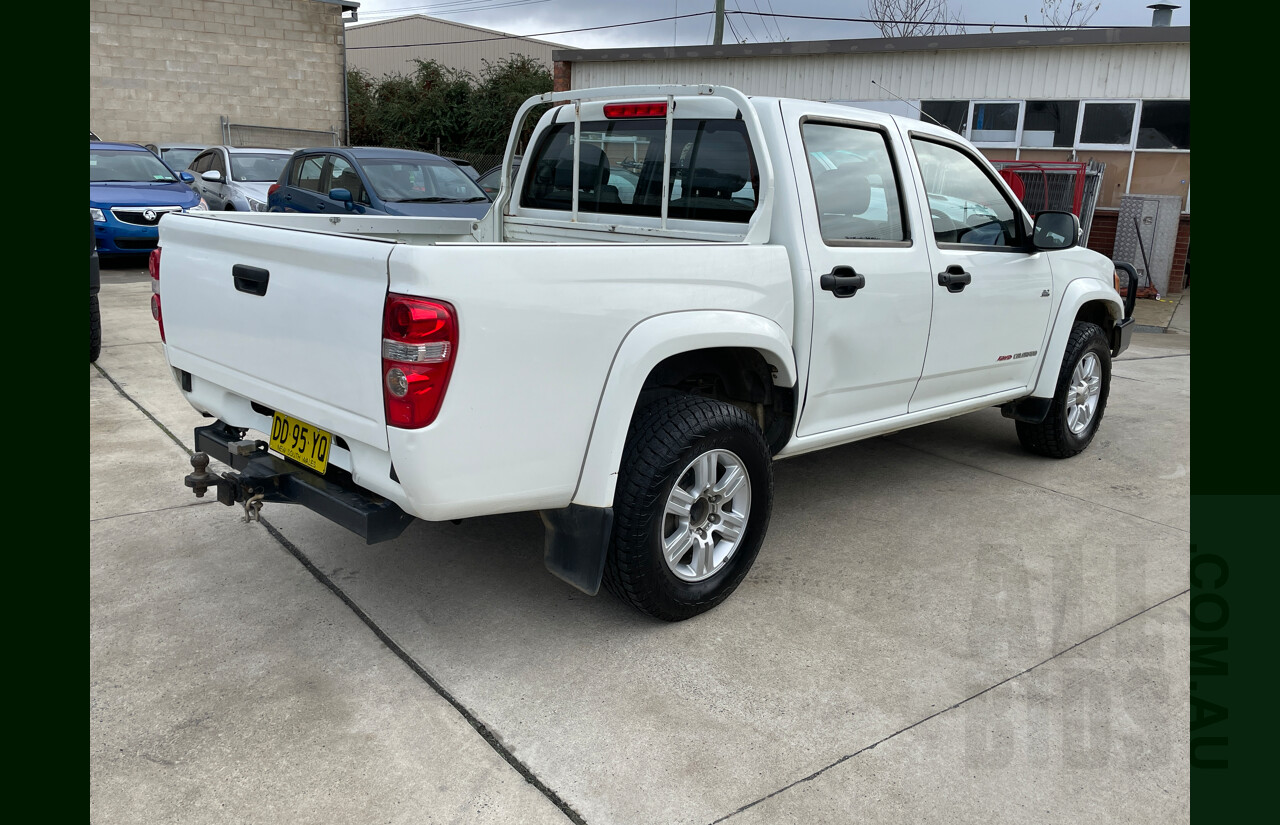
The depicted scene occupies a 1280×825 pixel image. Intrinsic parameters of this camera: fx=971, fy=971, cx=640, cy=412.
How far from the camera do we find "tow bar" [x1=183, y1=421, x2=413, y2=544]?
10.1ft

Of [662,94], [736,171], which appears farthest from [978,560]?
[662,94]

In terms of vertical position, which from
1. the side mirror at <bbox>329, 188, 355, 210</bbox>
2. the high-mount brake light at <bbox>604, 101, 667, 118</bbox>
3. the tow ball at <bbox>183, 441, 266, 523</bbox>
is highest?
the high-mount brake light at <bbox>604, 101, 667, 118</bbox>

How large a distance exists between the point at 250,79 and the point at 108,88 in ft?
10.1

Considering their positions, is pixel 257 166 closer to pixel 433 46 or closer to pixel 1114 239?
→ pixel 1114 239

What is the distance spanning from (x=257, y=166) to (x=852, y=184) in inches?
471

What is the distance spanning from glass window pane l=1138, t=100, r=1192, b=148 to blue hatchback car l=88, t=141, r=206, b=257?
13947 millimetres

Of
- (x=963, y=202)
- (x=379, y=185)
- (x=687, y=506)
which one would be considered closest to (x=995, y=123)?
(x=379, y=185)

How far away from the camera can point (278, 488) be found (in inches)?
133

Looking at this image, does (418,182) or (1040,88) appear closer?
(418,182)

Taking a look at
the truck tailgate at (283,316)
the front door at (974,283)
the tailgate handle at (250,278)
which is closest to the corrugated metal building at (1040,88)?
the front door at (974,283)

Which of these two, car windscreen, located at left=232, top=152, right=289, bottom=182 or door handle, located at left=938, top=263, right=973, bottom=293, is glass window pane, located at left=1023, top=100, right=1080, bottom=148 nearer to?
car windscreen, located at left=232, top=152, right=289, bottom=182

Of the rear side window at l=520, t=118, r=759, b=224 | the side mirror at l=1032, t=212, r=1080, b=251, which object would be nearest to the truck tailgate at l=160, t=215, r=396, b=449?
the rear side window at l=520, t=118, r=759, b=224

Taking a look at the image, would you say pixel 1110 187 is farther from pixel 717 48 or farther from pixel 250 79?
pixel 250 79

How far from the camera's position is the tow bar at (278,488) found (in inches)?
121
